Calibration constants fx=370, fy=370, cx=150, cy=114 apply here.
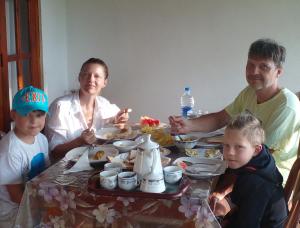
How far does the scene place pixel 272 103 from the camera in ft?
5.75

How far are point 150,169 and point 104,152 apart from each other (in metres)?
0.47

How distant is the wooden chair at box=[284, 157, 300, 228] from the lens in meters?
1.26

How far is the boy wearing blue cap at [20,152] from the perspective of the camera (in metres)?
1.61

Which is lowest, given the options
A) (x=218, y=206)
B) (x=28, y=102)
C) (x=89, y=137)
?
(x=218, y=206)

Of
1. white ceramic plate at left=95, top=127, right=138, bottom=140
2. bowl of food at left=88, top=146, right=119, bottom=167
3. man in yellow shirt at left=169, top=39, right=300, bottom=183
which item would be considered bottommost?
white ceramic plate at left=95, top=127, right=138, bottom=140

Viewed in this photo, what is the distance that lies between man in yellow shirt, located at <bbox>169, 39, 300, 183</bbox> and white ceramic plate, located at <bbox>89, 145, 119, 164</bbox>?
1.53ft

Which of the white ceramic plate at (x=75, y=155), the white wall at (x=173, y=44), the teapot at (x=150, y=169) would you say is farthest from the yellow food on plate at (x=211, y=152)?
the white wall at (x=173, y=44)

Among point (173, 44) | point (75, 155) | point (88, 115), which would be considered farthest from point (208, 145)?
point (173, 44)

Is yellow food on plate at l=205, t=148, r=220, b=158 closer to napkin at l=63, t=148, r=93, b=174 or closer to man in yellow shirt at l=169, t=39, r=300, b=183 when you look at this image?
man in yellow shirt at l=169, t=39, r=300, b=183

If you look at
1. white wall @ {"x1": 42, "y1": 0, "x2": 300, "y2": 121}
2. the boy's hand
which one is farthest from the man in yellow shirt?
white wall @ {"x1": 42, "y1": 0, "x2": 300, "y2": 121}

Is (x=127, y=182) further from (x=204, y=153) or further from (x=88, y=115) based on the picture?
(x=88, y=115)

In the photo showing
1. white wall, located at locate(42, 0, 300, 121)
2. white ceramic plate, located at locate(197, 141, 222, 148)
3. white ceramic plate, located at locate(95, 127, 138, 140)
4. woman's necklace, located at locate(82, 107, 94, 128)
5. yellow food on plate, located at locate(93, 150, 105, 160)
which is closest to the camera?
yellow food on plate, located at locate(93, 150, 105, 160)

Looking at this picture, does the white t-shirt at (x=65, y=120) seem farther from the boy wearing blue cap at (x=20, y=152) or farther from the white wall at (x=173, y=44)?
the white wall at (x=173, y=44)

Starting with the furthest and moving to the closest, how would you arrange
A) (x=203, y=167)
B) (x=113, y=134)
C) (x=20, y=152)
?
(x=113, y=134), (x=20, y=152), (x=203, y=167)
